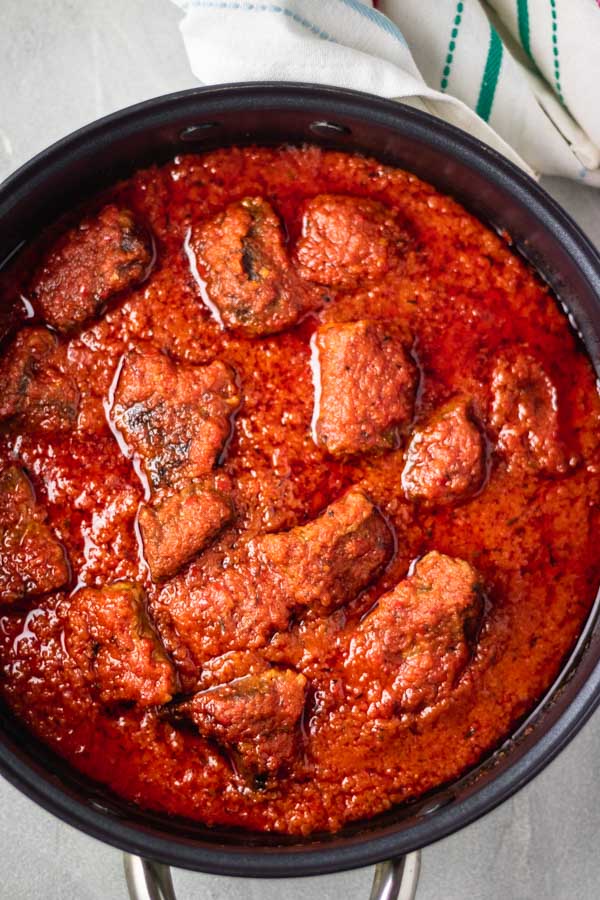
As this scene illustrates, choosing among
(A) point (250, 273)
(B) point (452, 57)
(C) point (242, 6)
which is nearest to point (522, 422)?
(A) point (250, 273)

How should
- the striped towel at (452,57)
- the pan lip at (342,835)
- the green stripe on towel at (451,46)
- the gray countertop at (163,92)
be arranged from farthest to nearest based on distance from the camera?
1. the gray countertop at (163,92)
2. the green stripe on towel at (451,46)
3. the striped towel at (452,57)
4. the pan lip at (342,835)

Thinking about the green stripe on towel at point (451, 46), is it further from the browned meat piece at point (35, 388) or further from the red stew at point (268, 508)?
the browned meat piece at point (35, 388)

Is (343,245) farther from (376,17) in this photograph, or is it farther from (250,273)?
(376,17)

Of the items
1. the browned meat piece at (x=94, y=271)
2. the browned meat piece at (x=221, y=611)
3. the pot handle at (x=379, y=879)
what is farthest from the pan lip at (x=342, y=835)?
the browned meat piece at (x=221, y=611)

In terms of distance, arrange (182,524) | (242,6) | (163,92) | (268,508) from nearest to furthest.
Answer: (182,524) < (268,508) < (242,6) < (163,92)

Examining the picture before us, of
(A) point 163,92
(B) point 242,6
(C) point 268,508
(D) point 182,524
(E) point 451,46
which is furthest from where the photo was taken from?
(A) point 163,92

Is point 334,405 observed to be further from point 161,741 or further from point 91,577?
point 161,741
